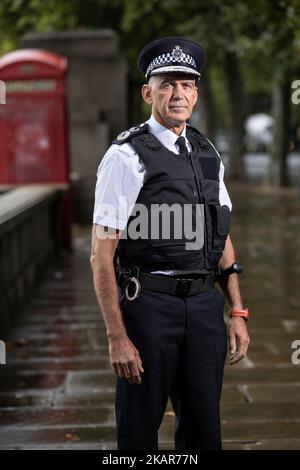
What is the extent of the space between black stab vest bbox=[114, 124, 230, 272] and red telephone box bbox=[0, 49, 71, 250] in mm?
8858

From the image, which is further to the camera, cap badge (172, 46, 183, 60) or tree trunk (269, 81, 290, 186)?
tree trunk (269, 81, 290, 186)

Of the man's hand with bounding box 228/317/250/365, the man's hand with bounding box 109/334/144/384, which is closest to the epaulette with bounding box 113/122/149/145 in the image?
the man's hand with bounding box 109/334/144/384

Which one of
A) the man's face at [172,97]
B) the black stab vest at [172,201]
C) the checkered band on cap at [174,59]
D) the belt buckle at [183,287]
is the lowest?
the belt buckle at [183,287]

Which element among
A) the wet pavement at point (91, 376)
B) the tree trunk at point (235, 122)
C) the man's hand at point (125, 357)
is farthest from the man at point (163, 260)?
the tree trunk at point (235, 122)

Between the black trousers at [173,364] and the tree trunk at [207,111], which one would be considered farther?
the tree trunk at [207,111]

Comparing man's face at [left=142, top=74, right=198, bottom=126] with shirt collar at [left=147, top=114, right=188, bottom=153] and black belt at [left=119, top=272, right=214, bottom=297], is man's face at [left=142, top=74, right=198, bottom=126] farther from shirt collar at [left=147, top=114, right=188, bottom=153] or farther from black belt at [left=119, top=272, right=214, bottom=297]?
black belt at [left=119, top=272, right=214, bottom=297]

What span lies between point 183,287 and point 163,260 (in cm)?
13

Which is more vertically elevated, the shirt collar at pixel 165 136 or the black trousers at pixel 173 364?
the shirt collar at pixel 165 136

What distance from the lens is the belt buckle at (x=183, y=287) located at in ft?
12.0

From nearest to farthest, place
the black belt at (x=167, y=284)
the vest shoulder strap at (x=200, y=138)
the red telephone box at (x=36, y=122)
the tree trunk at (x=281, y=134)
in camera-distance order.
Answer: the black belt at (x=167, y=284) < the vest shoulder strap at (x=200, y=138) < the red telephone box at (x=36, y=122) < the tree trunk at (x=281, y=134)

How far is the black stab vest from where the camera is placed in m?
3.59

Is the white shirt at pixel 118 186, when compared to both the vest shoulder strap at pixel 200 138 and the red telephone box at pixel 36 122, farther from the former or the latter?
the red telephone box at pixel 36 122

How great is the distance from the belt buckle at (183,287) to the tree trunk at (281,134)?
856 inches
